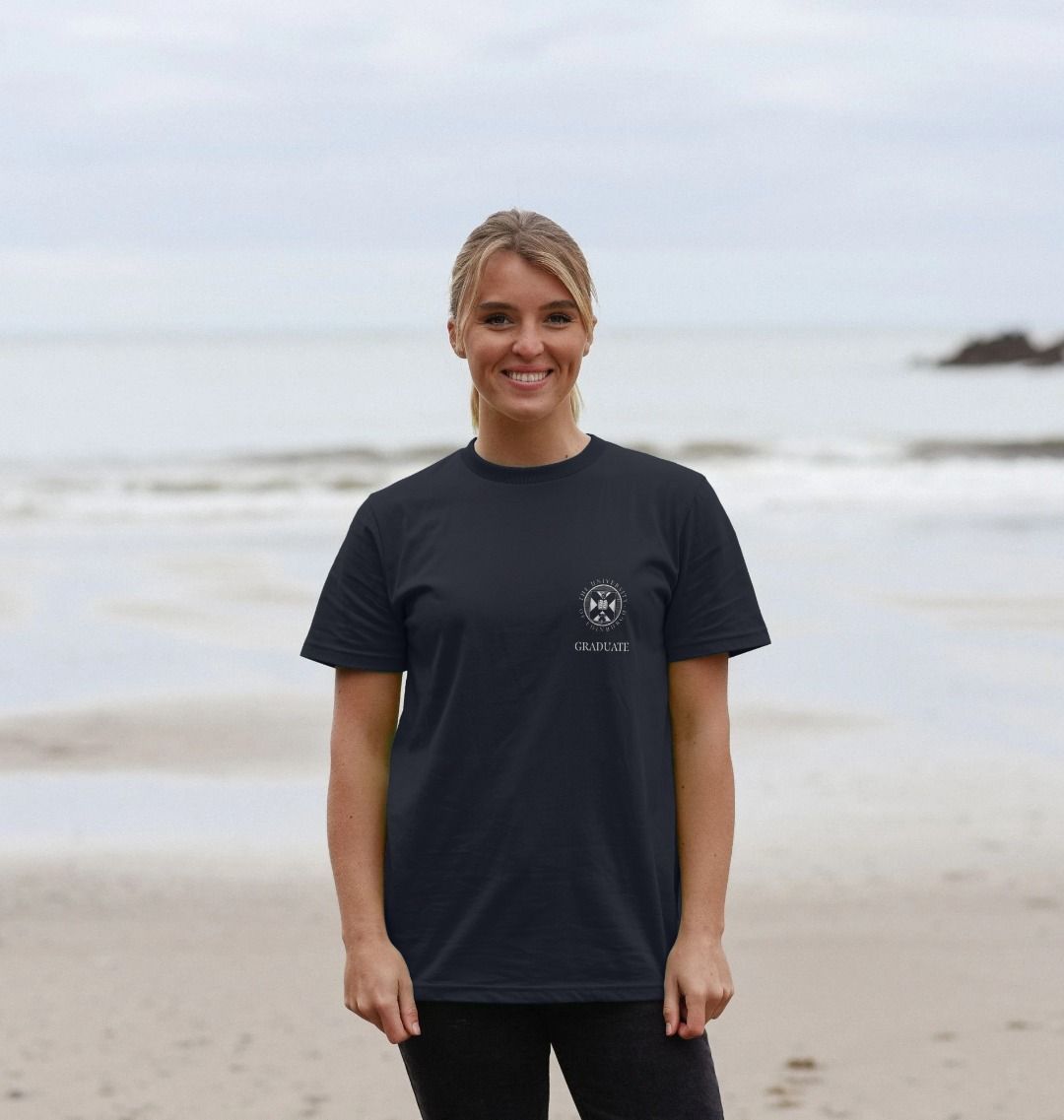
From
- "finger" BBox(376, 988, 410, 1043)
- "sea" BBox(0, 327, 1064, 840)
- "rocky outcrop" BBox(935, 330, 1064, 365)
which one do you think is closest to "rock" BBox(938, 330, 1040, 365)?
"rocky outcrop" BBox(935, 330, 1064, 365)

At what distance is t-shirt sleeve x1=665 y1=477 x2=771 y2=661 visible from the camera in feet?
7.95

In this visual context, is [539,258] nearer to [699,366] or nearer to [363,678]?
[363,678]

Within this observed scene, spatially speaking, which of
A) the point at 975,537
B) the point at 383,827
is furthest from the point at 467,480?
the point at 975,537

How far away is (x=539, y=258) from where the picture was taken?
2396mm

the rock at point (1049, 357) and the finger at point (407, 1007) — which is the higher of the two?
the rock at point (1049, 357)

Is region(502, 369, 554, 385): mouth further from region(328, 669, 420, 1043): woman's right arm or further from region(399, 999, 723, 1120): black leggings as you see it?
region(399, 999, 723, 1120): black leggings

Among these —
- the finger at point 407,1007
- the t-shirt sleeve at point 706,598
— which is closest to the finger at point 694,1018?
the finger at point 407,1007

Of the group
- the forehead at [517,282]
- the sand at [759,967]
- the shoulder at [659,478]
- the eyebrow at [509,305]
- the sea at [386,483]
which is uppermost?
the forehead at [517,282]

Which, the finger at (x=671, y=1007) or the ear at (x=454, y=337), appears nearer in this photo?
the finger at (x=671, y=1007)

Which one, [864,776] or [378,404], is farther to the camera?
[378,404]

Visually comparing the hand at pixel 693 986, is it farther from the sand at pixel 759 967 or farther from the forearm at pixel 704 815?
the sand at pixel 759 967

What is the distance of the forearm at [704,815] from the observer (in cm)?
244

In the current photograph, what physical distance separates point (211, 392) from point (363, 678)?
60.1m

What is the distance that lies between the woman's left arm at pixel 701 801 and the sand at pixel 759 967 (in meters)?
2.27
